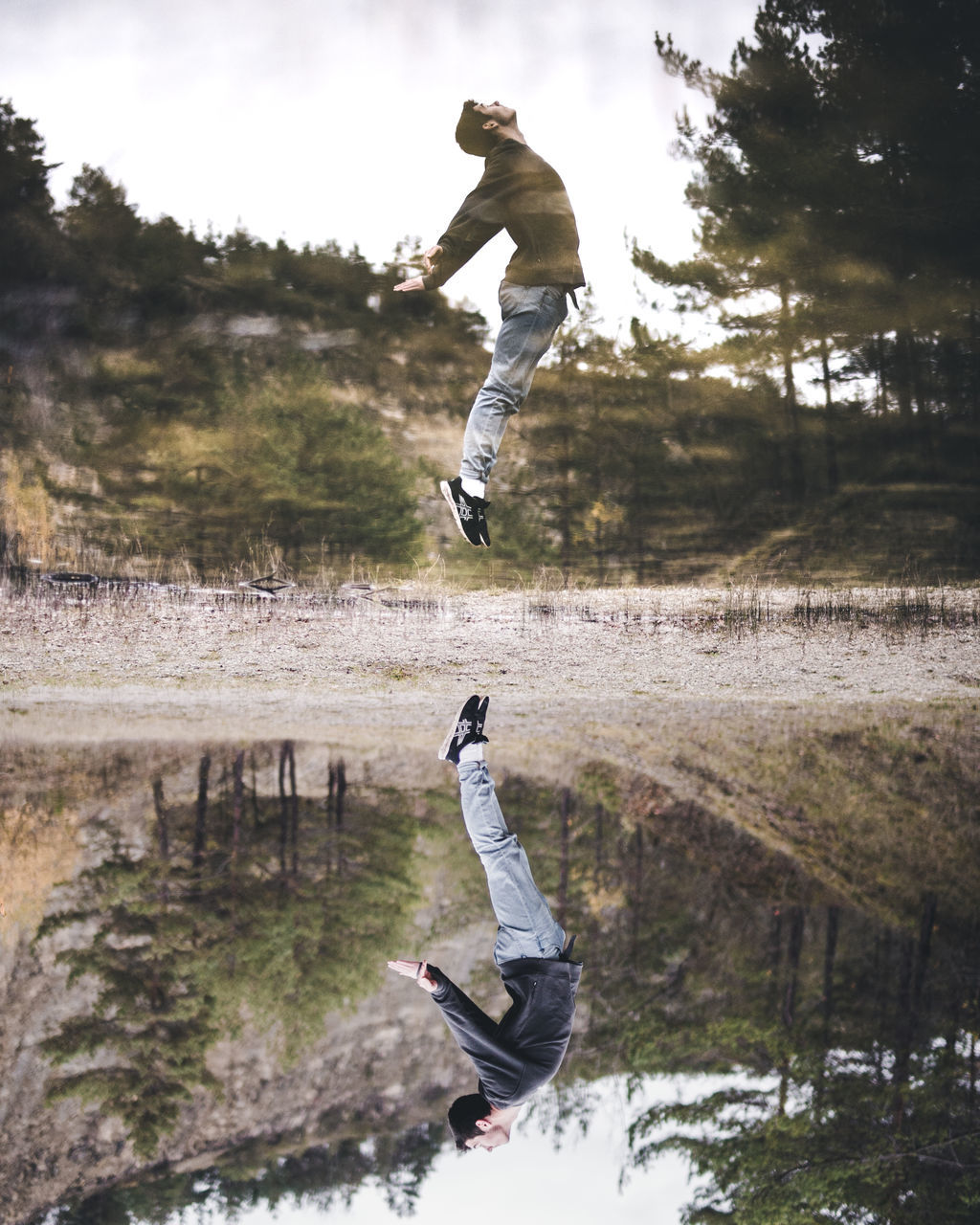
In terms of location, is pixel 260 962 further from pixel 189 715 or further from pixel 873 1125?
pixel 189 715

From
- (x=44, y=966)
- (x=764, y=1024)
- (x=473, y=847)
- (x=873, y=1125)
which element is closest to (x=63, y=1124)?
(x=44, y=966)

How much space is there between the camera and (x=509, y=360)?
486 cm

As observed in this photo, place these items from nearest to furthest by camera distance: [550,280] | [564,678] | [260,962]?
[260,962], [550,280], [564,678]

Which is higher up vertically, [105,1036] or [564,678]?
[564,678]

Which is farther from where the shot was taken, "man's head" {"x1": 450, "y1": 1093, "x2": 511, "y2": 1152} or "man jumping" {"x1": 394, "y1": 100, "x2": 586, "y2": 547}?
"man jumping" {"x1": 394, "y1": 100, "x2": 586, "y2": 547}

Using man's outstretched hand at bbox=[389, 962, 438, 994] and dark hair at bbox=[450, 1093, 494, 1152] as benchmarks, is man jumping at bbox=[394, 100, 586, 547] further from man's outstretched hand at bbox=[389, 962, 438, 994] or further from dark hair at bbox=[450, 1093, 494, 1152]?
dark hair at bbox=[450, 1093, 494, 1152]

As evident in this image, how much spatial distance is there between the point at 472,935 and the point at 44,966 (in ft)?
4.43

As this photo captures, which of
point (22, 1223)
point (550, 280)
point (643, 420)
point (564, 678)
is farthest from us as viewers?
point (643, 420)

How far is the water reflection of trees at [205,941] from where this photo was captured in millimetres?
2545

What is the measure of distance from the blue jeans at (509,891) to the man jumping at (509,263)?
195 cm

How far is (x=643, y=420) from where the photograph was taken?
33.8 ft

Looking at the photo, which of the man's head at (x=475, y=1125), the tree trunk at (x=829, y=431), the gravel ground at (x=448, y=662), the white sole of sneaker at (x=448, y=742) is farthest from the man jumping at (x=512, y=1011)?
the tree trunk at (x=829, y=431)

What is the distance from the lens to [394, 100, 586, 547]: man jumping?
4.62m

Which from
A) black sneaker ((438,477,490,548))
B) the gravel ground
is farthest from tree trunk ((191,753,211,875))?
black sneaker ((438,477,490,548))
